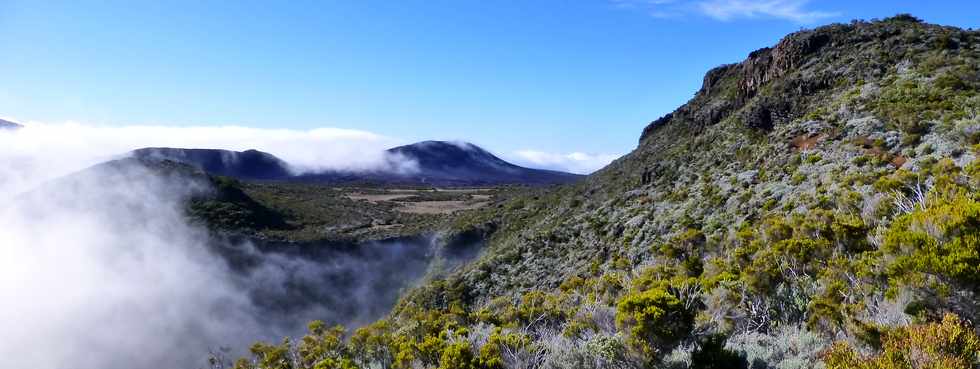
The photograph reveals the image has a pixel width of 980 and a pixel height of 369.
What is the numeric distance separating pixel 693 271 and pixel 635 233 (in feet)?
28.8

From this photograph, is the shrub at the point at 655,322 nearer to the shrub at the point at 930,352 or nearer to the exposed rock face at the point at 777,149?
the shrub at the point at 930,352

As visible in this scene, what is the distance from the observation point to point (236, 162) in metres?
179

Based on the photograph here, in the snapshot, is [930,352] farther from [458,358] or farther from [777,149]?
[777,149]

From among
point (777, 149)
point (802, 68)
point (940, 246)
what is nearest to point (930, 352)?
point (940, 246)

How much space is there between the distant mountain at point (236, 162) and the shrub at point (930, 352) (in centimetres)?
17940

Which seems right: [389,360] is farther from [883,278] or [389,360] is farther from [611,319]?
[883,278]

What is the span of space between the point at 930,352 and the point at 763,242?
852 cm

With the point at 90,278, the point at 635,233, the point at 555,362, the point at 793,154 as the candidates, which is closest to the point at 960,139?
the point at 793,154

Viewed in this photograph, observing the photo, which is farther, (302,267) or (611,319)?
(302,267)

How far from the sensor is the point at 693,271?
1411 centimetres

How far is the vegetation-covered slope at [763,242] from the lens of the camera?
5.86 meters

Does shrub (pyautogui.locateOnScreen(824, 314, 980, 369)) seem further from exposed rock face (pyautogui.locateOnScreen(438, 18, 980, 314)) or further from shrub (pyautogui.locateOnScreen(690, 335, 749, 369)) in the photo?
exposed rock face (pyautogui.locateOnScreen(438, 18, 980, 314))

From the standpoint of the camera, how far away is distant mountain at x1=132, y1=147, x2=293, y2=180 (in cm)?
16688

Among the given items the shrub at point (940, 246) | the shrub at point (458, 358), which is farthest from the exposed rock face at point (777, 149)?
the shrub at point (458, 358)
